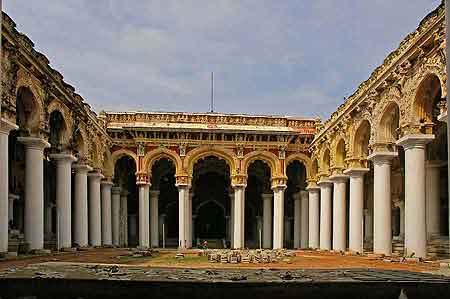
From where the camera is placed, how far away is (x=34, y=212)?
55.9 ft

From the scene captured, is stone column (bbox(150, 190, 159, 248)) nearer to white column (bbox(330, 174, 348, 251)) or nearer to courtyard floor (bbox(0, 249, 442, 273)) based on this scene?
white column (bbox(330, 174, 348, 251))

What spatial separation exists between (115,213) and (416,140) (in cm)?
1902

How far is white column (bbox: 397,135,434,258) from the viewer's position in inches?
591

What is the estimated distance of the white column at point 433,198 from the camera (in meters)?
19.2

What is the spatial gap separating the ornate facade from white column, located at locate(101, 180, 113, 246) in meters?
0.05

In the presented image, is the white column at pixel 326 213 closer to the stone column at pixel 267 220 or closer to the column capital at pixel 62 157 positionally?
the stone column at pixel 267 220

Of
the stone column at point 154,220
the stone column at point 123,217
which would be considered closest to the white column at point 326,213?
the stone column at point 154,220

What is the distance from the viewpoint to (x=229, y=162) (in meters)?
29.3

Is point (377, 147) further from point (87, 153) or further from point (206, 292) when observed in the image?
point (206, 292)

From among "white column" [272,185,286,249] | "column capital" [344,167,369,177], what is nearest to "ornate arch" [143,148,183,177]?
"white column" [272,185,286,249]

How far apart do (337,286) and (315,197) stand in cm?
2572

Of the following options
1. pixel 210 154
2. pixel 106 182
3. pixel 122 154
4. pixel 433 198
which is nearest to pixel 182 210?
pixel 210 154

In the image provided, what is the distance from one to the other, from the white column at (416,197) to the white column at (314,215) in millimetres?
13090

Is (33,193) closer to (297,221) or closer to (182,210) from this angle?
(182,210)
